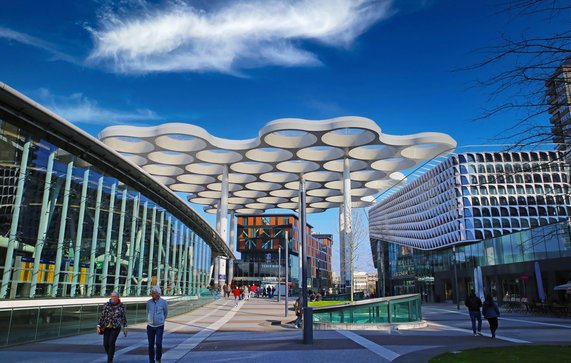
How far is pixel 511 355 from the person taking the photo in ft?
30.5

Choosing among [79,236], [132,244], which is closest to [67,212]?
[79,236]

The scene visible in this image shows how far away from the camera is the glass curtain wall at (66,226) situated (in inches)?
496

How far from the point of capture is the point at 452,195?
228 feet

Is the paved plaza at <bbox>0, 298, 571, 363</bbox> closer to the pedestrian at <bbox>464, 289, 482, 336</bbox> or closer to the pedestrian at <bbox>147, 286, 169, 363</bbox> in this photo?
the pedestrian at <bbox>464, 289, 482, 336</bbox>

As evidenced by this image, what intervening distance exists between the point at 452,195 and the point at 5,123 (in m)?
65.9

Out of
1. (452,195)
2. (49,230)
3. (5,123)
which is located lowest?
(49,230)

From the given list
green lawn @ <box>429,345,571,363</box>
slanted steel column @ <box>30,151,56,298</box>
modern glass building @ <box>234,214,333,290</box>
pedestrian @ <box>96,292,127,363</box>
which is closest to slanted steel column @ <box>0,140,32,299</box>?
slanted steel column @ <box>30,151,56,298</box>

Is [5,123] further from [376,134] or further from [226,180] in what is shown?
[226,180]

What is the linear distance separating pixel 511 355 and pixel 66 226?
1340 cm

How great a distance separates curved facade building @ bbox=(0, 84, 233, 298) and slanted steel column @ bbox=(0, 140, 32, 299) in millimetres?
28

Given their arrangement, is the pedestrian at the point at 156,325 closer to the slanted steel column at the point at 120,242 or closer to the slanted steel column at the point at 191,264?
the slanted steel column at the point at 120,242

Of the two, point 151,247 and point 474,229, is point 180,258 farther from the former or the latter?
point 474,229

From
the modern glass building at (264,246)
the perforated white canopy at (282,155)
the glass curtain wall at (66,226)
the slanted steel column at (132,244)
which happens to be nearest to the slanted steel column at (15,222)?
the glass curtain wall at (66,226)

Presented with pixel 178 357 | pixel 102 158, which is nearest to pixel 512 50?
pixel 178 357
